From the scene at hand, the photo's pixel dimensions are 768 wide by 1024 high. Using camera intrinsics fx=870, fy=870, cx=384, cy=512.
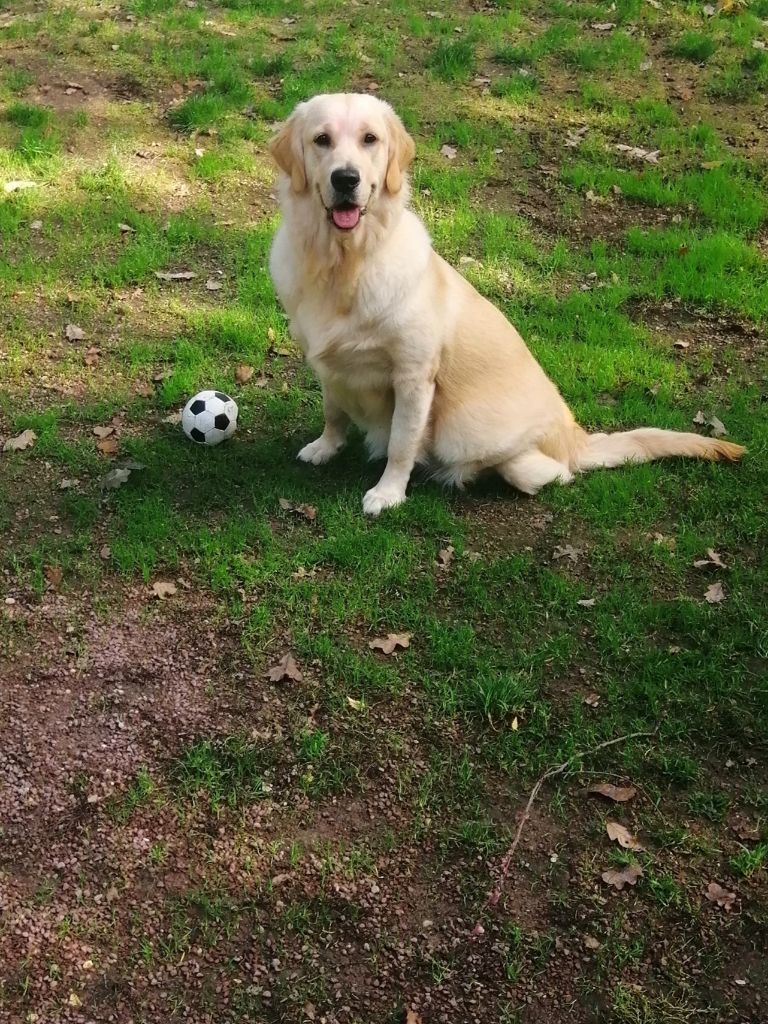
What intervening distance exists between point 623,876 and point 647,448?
2120mm

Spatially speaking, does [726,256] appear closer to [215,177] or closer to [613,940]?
[215,177]

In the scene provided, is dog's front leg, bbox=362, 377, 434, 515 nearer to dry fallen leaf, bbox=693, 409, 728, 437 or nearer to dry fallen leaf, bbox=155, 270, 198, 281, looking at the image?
dry fallen leaf, bbox=693, 409, 728, 437

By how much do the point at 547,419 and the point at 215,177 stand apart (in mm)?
3584

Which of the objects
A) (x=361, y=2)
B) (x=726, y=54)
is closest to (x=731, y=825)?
(x=726, y=54)

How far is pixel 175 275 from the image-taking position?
5363 mm

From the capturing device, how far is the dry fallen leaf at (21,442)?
4086 mm

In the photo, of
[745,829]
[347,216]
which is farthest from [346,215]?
[745,829]

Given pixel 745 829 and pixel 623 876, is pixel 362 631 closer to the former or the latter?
pixel 623 876

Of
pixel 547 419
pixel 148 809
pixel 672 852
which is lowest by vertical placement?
pixel 148 809

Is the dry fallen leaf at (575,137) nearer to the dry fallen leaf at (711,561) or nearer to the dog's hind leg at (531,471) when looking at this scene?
the dog's hind leg at (531,471)

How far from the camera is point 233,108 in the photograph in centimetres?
696

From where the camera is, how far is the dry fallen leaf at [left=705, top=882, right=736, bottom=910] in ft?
8.25

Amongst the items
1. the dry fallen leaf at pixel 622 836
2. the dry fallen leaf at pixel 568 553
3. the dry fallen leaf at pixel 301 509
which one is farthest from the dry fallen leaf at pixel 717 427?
the dry fallen leaf at pixel 622 836

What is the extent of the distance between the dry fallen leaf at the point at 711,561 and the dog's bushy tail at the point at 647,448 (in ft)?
1.92
